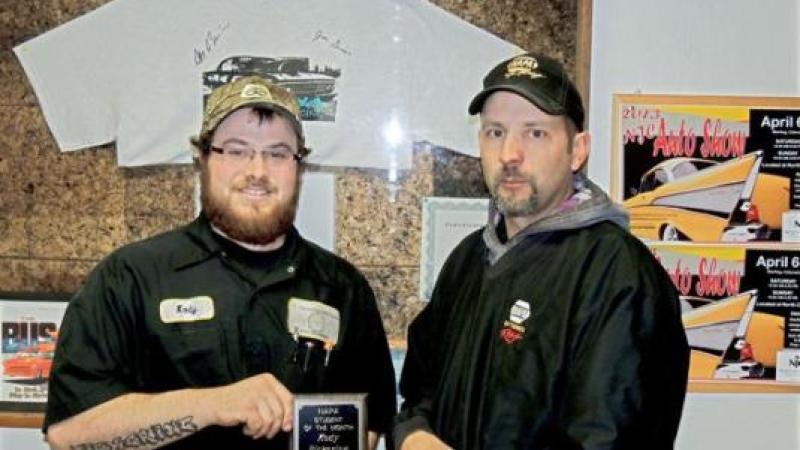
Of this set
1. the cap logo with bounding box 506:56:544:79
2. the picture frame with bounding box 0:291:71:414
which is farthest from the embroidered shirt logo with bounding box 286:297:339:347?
the picture frame with bounding box 0:291:71:414

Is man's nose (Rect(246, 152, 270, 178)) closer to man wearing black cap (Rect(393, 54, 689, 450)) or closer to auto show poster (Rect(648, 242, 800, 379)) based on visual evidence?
man wearing black cap (Rect(393, 54, 689, 450))

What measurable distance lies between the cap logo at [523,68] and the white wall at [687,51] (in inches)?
26.5

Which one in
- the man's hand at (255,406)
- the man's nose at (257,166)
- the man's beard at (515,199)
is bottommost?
the man's hand at (255,406)

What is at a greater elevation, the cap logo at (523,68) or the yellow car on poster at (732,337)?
the cap logo at (523,68)

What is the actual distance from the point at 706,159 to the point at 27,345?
1822mm

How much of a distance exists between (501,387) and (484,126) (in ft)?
1.59

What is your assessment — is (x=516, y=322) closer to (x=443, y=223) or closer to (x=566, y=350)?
(x=566, y=350)

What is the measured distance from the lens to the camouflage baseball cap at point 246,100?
181 centimetres

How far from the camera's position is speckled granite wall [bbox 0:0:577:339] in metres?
→ 2.28

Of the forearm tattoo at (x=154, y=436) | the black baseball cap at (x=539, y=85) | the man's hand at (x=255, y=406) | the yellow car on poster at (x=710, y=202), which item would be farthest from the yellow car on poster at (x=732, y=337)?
the forearm tattoo at (x=154, y=436)

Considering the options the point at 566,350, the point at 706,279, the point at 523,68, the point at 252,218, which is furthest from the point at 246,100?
the point at 706,279

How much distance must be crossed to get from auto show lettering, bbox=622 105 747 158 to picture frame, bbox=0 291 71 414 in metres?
1.55

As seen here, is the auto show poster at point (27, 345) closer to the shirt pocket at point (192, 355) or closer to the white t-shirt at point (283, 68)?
the white t-shirt at point (283, 68)

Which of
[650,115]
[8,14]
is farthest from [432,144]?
[8,14]
